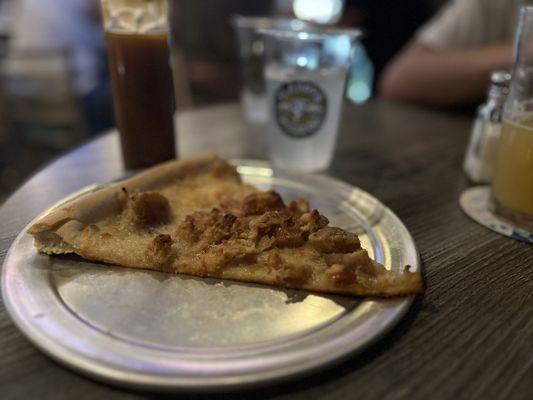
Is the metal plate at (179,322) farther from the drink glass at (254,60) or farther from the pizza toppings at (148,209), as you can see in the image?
the drink glass at (254,60)

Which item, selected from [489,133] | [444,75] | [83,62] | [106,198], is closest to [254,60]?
[489,133]

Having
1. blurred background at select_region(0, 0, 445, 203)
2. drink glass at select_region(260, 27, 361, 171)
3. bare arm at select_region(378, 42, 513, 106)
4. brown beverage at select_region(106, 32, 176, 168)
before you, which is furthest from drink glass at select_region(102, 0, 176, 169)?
blurred background at select_region(0, 0, 445, 203)

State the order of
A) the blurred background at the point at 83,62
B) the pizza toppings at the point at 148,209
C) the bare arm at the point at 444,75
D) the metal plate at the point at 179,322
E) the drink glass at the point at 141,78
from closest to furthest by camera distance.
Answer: the metal plate at the point at 179,322 → the pizza toppings at the point at 148,209 → the drink glass at the point at 141,78 → the bare arm at the point at 444,75 → the blurred background at the point at 83,62

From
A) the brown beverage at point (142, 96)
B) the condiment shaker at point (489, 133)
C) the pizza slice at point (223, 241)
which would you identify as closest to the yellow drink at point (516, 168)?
the condiment shaker at point (489, 133)

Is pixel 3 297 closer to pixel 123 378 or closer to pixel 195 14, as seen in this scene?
pixel 123 378

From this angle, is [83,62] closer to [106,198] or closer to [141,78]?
[141,78]

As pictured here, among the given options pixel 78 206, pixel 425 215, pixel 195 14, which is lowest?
pixel 425 215

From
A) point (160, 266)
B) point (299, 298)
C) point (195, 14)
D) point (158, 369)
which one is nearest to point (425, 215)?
point (299, 298)
